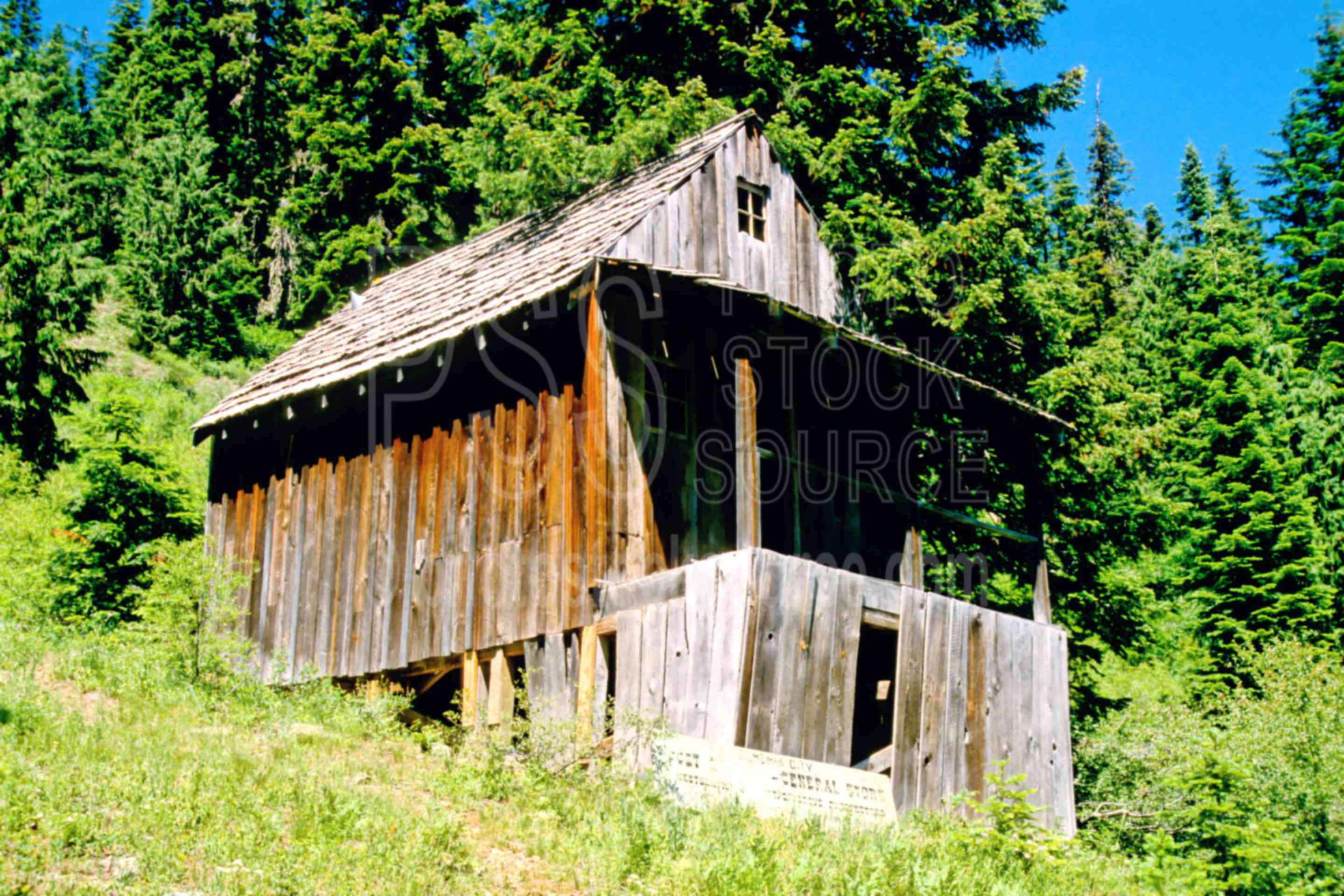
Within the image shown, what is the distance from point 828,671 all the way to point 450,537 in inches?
185

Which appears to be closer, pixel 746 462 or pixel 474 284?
pixel 746 462

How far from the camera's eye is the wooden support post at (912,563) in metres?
13.9

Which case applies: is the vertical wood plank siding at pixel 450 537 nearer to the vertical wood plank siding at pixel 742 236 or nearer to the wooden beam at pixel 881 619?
the wooden beam at pixel 881 619

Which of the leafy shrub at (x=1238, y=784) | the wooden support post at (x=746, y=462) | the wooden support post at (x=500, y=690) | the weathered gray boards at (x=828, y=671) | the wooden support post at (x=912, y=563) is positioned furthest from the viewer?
the wooden support post at (x=912, y=563)

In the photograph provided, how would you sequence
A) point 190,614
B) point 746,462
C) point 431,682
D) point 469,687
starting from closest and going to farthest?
point 746,462 → point 190,614 → point 469,687 → point 431,682

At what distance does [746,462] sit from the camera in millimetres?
11578

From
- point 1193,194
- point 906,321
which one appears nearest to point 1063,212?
point 906,321

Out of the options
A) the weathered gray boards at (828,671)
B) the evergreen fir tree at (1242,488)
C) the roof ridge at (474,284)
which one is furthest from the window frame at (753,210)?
the evergreen fir tree at (1242,488)

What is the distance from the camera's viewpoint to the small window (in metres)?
16.5

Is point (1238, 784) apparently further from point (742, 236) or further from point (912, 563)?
point (742, 236)

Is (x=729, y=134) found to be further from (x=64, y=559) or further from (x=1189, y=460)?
(x=1189, y=460)

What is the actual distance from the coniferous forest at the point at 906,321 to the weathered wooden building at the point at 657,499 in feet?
5.53

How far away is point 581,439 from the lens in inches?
502

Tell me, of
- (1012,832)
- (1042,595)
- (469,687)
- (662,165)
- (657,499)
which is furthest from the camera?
(662,165)
